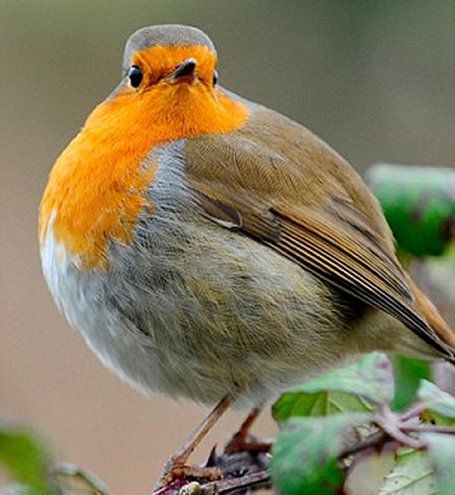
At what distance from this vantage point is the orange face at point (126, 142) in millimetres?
2969

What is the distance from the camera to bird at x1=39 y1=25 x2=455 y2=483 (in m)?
2.92

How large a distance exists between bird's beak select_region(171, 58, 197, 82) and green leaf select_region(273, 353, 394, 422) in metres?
1.07

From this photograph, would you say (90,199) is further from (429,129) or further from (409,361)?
(429,129)

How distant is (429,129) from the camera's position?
23.4 ft

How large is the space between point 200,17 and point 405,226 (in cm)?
556

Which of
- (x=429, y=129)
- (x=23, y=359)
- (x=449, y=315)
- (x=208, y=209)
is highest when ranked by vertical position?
(x=208, y=209)

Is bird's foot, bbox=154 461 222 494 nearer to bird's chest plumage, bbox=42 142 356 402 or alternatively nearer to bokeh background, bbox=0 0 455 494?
bird's chest plumage, bbox=42 142 356 402

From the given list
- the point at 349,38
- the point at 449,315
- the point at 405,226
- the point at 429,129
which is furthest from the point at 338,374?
the point at 349,38

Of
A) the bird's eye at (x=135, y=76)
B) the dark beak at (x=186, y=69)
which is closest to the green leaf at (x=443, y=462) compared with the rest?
the dark beak at (x=186, y=69)

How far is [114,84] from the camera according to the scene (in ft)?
25.7

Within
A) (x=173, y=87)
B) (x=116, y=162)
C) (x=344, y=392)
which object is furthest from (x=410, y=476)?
(x=173, y=87)

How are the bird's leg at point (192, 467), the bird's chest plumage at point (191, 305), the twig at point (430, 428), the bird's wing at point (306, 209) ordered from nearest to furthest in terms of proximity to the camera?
the twig at point (430, 428), the bird's leg at point (192, 467), the bird's chest plumage at point (191, 305), the bird's wing at point (306, 209)

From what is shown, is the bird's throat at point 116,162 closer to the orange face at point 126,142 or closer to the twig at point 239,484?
the orange face at point 126,142

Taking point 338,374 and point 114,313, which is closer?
point 338,374
